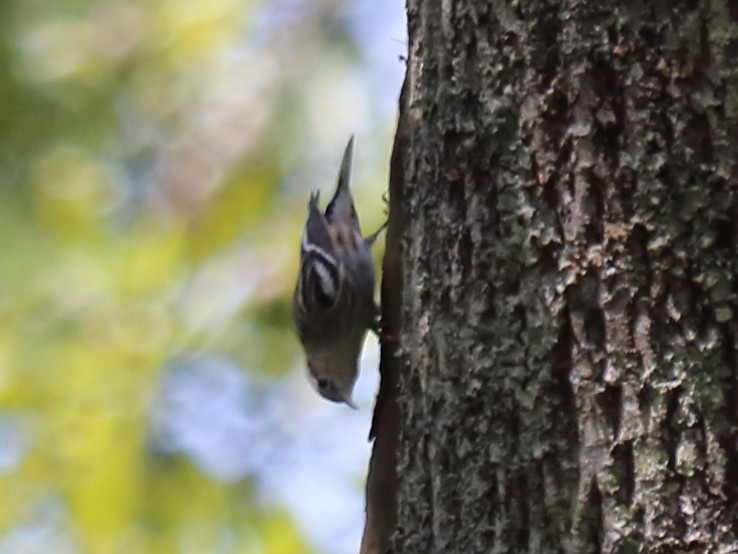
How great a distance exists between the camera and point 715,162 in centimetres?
194

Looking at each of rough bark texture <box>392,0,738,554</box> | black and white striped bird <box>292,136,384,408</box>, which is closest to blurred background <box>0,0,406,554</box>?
black and white striped bird <box>292,136,384,408</box>

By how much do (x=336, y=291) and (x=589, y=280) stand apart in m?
2.64

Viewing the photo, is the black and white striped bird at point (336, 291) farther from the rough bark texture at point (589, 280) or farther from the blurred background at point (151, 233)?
the rough bark texture at point (589, 280)

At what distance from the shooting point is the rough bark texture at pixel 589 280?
1.93 meters

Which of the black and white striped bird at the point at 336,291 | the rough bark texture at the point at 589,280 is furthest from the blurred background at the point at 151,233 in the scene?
the rough bark texture at the point at 589,280

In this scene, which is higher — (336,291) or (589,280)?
(336,291)

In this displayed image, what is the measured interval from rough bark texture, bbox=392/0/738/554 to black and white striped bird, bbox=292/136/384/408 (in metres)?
2.26

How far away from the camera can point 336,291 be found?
4586 millimetres

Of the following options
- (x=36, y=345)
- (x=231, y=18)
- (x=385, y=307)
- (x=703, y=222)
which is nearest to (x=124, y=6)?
(x=231, y=18)

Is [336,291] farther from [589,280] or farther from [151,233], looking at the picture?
[589,280]

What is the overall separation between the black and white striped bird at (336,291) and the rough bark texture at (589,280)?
2257 mm

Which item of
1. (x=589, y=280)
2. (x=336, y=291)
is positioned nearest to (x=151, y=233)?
(x=336, y=291)

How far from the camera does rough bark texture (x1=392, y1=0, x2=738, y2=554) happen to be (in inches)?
75.8

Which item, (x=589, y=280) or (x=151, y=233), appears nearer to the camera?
(x=589, y=280)
